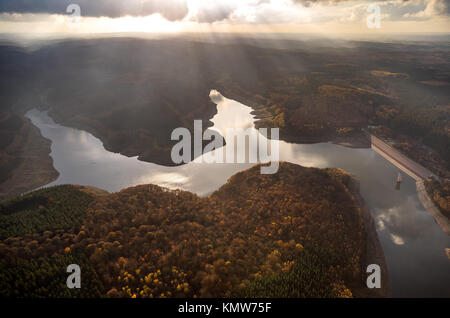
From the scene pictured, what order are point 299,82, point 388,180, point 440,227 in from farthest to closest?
point 299,82, point 388,180, point 440,227

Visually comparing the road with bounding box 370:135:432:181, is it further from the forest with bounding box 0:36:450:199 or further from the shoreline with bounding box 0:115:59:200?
the shoreline with bounding box 0:115:59:200

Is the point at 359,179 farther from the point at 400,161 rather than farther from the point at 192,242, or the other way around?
the point at 192,242

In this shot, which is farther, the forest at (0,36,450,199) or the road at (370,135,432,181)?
the forest at (0,36,450,199)

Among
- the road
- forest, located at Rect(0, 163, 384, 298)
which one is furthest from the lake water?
forest, located at Rect(0, 163, 384, 298)

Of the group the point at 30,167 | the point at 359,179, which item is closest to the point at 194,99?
the point at 30,167

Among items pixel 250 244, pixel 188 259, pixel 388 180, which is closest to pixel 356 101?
pixel 388 180

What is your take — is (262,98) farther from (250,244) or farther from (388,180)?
(250,244)
